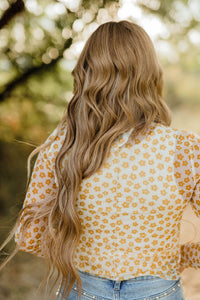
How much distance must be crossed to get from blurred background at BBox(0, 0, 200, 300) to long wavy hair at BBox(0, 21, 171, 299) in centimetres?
99

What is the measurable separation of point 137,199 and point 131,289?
24 centimetres

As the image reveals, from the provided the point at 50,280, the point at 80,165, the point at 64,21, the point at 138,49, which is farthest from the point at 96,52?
the point at 64,21

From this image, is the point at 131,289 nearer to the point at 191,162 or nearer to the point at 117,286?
the point at 117,286

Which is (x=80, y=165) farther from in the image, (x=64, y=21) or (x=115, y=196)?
(x=64, y=21)

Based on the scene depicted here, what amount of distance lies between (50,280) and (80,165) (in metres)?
0.42

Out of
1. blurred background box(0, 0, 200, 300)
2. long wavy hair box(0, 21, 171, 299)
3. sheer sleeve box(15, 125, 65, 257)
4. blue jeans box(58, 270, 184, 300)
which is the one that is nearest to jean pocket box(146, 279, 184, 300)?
blue jeans box(58, 270, 184, 300)

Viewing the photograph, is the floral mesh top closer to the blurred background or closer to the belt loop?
the belt loop

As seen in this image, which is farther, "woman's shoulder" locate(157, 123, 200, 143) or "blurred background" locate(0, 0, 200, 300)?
"blurred background" locate(0, 0, 200, 300)

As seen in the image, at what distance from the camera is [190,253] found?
1.01 metres

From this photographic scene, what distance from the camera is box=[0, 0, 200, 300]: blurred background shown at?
1.94m

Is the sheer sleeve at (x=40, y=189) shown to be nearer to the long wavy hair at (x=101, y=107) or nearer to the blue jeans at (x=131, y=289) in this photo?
the long wavy hair at (x=101, y=107)

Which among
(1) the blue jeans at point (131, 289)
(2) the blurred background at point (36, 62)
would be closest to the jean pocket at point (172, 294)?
(1) the blue jeans at point (131, 289)

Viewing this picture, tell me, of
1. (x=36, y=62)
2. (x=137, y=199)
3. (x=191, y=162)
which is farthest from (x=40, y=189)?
(x=36, y=62)

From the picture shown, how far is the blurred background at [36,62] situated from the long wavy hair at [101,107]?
989 mm
